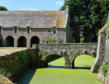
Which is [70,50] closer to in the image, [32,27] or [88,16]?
[32,27]

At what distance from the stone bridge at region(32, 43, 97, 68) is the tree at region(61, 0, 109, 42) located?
1454 centimetres

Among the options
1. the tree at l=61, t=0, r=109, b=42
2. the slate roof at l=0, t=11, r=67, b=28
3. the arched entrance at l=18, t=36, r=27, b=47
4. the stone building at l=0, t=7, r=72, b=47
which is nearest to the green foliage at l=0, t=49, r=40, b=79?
the stone building at l=0, t=7, r=72, b=47

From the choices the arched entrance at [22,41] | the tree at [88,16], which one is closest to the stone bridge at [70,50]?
the tree at [88,16]

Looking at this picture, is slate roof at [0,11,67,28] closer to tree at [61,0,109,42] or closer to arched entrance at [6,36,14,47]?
arched entrance at [6,36,14,47]

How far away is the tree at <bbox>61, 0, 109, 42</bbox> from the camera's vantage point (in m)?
38.2

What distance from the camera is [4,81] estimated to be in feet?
18.8

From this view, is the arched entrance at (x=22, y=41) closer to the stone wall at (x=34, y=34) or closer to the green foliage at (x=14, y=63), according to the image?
the stone wall at (x=34, y=34)

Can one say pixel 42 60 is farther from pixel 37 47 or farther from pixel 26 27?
pixel 26 27

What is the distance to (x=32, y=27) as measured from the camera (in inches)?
1523

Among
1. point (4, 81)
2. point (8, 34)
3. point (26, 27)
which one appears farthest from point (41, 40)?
point (4, 81)

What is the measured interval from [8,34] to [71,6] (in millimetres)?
13257

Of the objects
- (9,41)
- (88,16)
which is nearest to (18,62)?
(9,41)

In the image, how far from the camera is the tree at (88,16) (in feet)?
125

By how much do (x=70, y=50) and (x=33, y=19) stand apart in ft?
56.2
